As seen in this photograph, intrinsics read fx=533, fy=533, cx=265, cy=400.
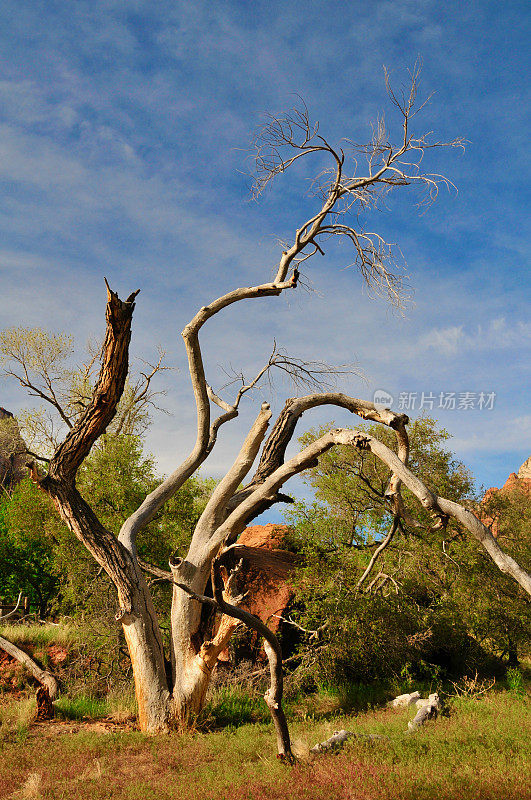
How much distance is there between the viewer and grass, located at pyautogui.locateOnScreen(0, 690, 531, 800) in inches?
233

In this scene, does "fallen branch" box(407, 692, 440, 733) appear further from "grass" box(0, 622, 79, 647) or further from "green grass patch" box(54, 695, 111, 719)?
"grass" box(0, 622, 79, 647)

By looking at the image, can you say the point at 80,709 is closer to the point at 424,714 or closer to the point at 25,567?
the point at 424,714

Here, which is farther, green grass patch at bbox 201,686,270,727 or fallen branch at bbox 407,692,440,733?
green grass patch at bbox 201,686,270,727

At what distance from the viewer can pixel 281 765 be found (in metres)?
6.90

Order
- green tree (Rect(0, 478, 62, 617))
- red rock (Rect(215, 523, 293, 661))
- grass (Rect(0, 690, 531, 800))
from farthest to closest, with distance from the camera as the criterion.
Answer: green tree (Rect(0, 478, 62, 617)) < red rock (Rect(215, 523, 293, 661)) < grass (Rect(0, 690, 531, 800))

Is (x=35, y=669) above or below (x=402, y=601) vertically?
below

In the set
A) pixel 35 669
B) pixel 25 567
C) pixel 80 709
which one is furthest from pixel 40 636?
pixel 25 567

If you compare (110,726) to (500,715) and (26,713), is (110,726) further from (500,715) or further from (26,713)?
(500,715)

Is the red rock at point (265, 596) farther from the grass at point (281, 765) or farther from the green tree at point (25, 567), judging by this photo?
the green tree at point (25, 567)

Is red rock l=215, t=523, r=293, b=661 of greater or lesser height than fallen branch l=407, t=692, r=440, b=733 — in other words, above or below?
above

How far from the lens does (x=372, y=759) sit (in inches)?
264

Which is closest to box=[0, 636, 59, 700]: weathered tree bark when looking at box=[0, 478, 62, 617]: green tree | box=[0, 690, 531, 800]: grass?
box=[0, 690, 531, 800]: grass

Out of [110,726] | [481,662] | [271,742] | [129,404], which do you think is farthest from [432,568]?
[129,404]

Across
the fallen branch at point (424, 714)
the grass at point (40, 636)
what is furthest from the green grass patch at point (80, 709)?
the fallen branch at point (424, 714)
